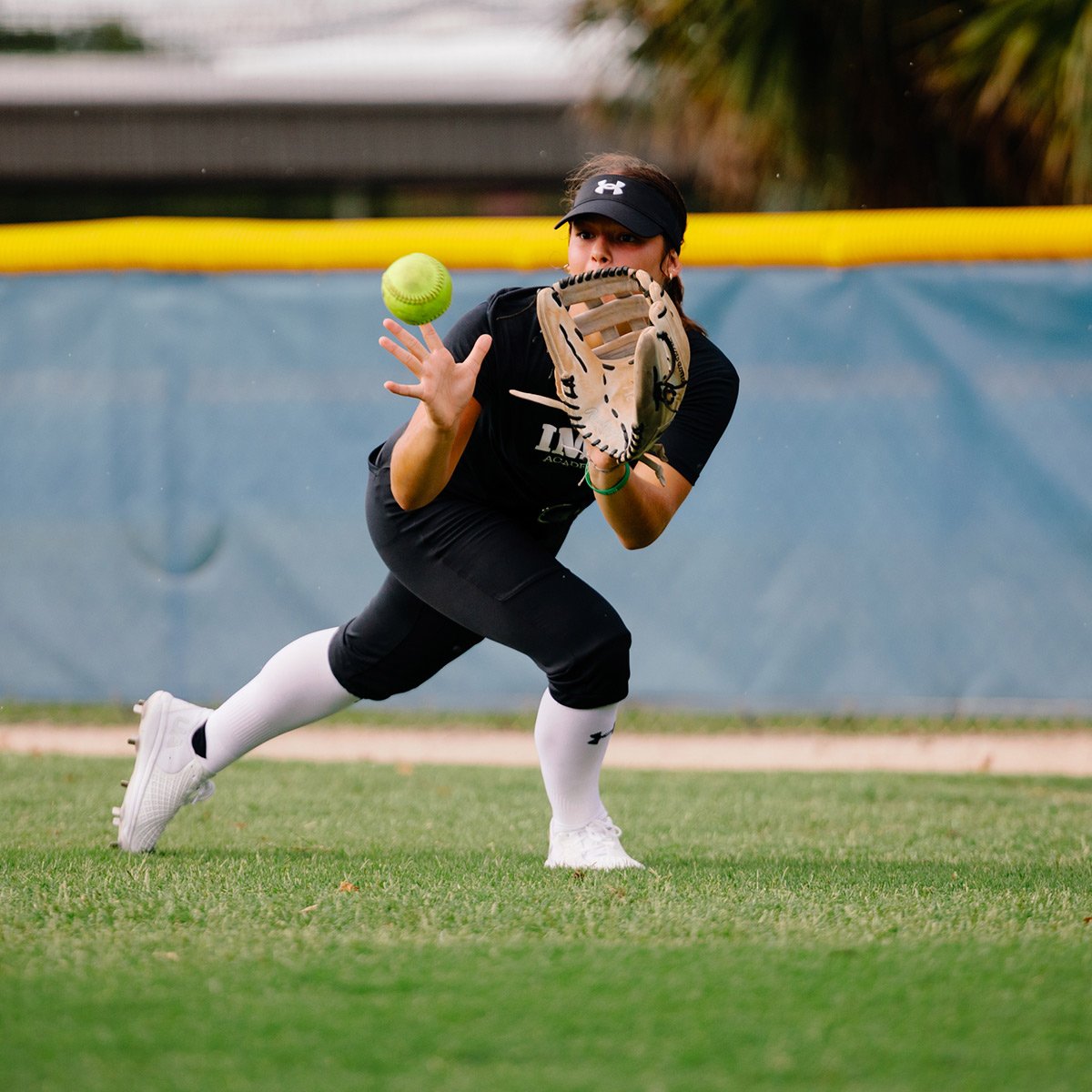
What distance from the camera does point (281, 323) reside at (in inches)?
281

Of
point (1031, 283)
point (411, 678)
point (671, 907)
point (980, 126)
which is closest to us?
point (671, 907)

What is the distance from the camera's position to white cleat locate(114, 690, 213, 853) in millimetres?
3881

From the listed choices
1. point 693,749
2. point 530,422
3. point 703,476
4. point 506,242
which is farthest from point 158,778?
point 506,242

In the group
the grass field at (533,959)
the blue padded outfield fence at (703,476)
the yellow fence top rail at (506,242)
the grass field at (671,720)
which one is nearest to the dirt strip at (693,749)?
the grass field at (671,720)

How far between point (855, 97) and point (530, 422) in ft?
21.4

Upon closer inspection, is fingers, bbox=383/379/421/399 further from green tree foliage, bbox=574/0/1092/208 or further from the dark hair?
green tree foliage, bbox=574/0/1092/208

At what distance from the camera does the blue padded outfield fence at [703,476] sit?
6.73 m

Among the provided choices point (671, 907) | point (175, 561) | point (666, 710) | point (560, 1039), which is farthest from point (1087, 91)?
point (560, 1039)

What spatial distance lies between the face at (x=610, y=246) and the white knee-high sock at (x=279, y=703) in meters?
1.19

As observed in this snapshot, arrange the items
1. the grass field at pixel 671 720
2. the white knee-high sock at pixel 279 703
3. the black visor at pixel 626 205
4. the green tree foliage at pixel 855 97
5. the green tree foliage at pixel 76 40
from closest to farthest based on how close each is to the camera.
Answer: the black visor at pixel 626 205 → the white knee-high sock at pixel 279 703 → the grass field at pixel 671 720 → the green tree foliage at pixel 855 97 → the green tree foliage at pixel 76 40

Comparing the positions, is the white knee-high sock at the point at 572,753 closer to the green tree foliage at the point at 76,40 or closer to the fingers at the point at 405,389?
the fingers at the point at 405,389

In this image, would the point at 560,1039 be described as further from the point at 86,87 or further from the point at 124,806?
the point at 86,87

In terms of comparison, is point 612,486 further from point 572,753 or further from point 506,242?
point 506,242

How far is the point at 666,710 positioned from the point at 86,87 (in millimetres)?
12168
